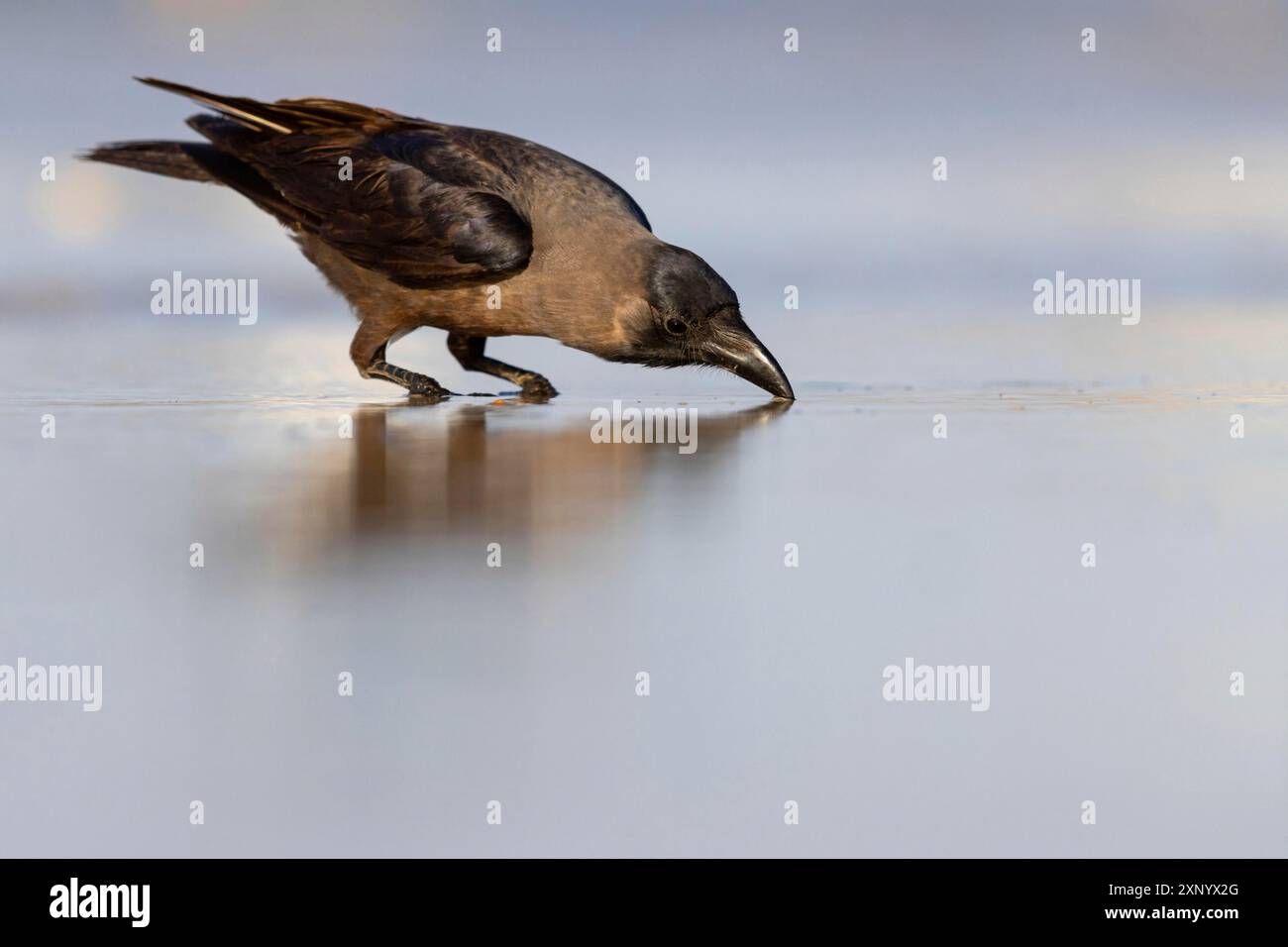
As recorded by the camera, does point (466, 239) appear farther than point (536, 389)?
No

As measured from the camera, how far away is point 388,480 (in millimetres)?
4465

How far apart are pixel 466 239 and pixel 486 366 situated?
81cm

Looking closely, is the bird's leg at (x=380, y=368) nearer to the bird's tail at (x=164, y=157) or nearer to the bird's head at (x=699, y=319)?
the bird's head at (x=699, y=319)

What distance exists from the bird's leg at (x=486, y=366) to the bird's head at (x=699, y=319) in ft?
1.77

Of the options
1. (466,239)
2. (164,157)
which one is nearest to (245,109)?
(164,157)

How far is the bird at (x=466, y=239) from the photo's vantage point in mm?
6148

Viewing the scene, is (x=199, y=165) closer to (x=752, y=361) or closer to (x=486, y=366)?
(x=486, y=366)

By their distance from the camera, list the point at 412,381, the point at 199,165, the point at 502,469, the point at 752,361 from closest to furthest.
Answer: the point at 502,469 → the point at 752,361 → the point at 412,381 → the point at 199,165

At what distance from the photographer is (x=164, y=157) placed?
6.77 metres

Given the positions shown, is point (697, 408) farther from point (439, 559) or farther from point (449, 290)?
point (439, 559)

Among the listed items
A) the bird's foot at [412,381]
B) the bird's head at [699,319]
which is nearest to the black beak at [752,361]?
the bird's head at [699,319]

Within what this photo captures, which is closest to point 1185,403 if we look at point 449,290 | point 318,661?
point 449,290

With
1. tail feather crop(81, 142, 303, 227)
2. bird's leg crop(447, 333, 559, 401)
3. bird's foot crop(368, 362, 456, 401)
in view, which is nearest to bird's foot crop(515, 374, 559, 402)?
bird's leg crop(447, 333, 559, 401)

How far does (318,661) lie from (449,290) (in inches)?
138
